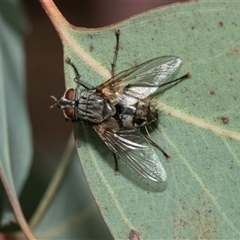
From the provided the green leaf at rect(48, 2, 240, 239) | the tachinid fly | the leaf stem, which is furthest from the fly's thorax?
the leaf stem

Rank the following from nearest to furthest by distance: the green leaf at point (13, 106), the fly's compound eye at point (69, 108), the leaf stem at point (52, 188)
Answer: the fly's compound eye at point (69, 108) < the green leaf at point (13, 106) < the leaf stem at point (52, 188)

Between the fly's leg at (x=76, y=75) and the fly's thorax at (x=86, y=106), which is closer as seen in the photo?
the fly's leg at (x=76, y=75)

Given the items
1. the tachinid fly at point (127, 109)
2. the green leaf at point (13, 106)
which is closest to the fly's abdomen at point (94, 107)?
the tachinid fly at point (127, 109)

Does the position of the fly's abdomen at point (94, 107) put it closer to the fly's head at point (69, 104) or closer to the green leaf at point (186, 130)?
the fly's head at point (69, 104)

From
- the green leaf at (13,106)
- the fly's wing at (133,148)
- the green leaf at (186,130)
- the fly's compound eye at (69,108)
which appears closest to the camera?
the green leaf at (186,130)

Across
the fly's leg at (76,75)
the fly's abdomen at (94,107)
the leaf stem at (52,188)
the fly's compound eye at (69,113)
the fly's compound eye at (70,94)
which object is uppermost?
the fly's leg at (76,75)

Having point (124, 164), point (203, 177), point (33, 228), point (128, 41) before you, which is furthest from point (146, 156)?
point (33, 228)
